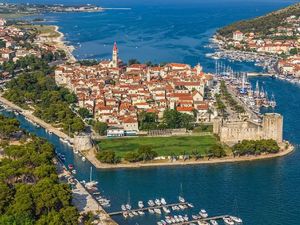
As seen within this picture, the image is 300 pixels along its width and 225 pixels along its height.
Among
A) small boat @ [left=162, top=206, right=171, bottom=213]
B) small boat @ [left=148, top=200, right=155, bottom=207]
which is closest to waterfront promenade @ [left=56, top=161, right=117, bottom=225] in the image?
small boat @ [left=148, top=200, right=155, bottom=207]

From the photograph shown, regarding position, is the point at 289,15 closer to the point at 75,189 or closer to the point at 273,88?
the point at 273,88

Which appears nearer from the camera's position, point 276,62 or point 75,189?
point 75,189

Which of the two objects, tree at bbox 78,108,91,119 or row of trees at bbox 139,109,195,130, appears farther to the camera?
tree at bbox 78,108,91,119

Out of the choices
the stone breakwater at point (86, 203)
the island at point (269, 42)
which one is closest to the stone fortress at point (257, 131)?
the stone breakwater at point (86, 203)

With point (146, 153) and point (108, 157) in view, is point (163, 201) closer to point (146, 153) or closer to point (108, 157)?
point (146, 153)

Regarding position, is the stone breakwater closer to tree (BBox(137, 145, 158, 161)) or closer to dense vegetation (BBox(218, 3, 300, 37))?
tree (BBox(137, 145, 158, 161))

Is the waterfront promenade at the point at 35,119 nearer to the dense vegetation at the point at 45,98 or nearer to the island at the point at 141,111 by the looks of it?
the island at the point at 141,111

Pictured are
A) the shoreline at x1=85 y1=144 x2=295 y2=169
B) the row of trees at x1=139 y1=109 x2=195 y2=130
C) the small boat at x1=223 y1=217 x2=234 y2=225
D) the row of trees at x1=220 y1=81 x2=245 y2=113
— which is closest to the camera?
the small boat at x1=223 y1=217 x2=234 y2=225

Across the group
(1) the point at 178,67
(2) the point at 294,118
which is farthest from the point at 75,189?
(1) the point at 178,67
